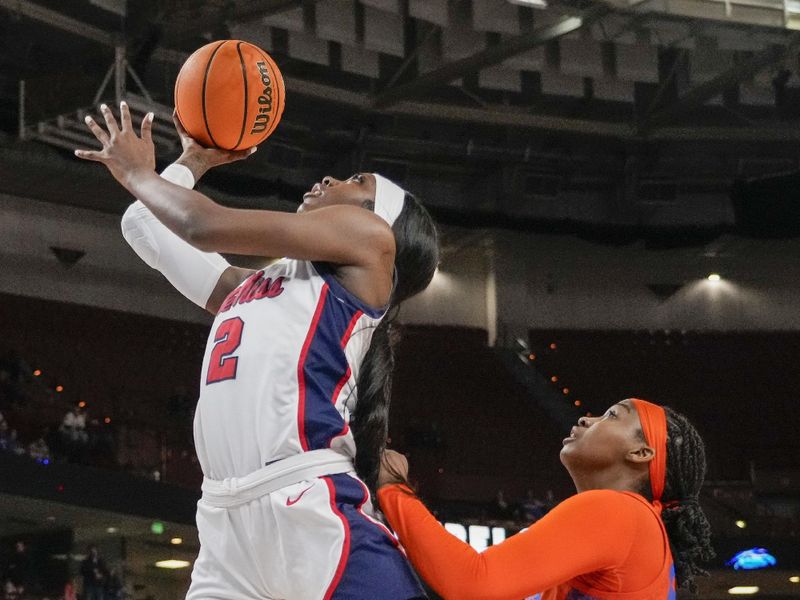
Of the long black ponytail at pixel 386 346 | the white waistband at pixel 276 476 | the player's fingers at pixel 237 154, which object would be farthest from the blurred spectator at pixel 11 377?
the white waistband at pixel 276 476

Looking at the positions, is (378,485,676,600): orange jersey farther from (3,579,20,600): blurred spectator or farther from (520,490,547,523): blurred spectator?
(520,490,547,523): blurred spectator

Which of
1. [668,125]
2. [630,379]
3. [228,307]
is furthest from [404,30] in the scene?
[228,307]

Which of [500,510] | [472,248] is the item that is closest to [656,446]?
[500,510]

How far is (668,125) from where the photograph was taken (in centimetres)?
1658

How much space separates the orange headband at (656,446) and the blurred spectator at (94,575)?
957 cm

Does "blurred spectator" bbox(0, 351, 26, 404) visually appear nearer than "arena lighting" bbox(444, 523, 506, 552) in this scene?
Yes

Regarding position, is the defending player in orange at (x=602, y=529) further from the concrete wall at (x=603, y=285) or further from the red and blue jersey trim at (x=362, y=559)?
the concrete wall at (x=603, y=285)

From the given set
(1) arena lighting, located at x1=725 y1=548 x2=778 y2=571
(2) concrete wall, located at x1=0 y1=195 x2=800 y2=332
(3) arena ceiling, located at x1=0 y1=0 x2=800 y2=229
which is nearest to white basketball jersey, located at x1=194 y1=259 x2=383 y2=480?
(3) arena ceiling, located at x1=0 y1=0 x2=800 y2=229

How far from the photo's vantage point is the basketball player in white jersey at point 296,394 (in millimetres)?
2250

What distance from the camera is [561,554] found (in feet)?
8.10

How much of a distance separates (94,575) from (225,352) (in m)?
10.0

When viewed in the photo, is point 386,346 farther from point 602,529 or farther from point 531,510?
point 531,510

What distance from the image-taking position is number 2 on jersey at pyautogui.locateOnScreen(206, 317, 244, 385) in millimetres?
2357

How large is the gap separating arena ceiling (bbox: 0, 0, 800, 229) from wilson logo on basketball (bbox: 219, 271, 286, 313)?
10.0 metres
